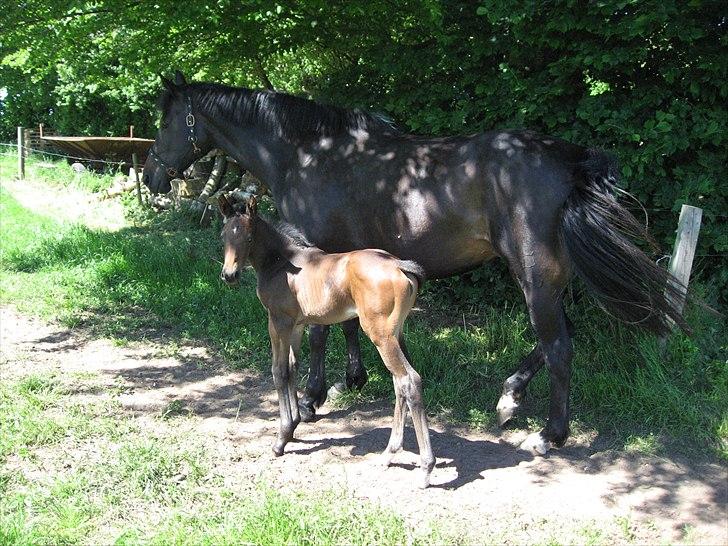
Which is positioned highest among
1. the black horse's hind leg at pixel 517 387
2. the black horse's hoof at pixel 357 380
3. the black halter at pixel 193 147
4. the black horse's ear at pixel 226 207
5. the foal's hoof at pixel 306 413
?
the black halter at pixel 193 147

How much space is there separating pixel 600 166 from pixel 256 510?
2949 millimetres

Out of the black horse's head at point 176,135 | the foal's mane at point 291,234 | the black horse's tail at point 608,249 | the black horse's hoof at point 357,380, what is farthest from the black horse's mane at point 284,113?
the black horse's hoof at point 357,380

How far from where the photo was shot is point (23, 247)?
954 cm

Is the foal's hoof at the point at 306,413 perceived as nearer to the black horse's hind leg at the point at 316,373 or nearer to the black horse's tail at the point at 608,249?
the black horse's hind leg at the point at 316,373

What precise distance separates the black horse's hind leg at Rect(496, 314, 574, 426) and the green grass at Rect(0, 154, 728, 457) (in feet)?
0.44

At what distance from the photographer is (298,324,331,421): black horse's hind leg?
16.7ft

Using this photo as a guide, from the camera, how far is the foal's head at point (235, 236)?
13.9 ft

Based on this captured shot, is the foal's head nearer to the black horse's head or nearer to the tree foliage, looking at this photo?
the black horse's head

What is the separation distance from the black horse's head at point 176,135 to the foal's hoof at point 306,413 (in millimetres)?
2393

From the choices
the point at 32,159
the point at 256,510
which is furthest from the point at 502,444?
the point at 32,159

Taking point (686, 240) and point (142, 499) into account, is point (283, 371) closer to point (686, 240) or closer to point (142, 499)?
point (142, 499)

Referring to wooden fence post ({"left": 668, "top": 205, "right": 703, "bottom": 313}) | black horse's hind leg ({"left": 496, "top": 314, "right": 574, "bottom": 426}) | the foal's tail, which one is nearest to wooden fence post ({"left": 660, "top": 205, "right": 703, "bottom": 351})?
wooden fence post ({"left": 668, "top": 205, "right": 703, "bottom": 313})

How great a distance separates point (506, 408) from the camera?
190 inches

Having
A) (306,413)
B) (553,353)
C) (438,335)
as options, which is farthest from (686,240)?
(306,413)
